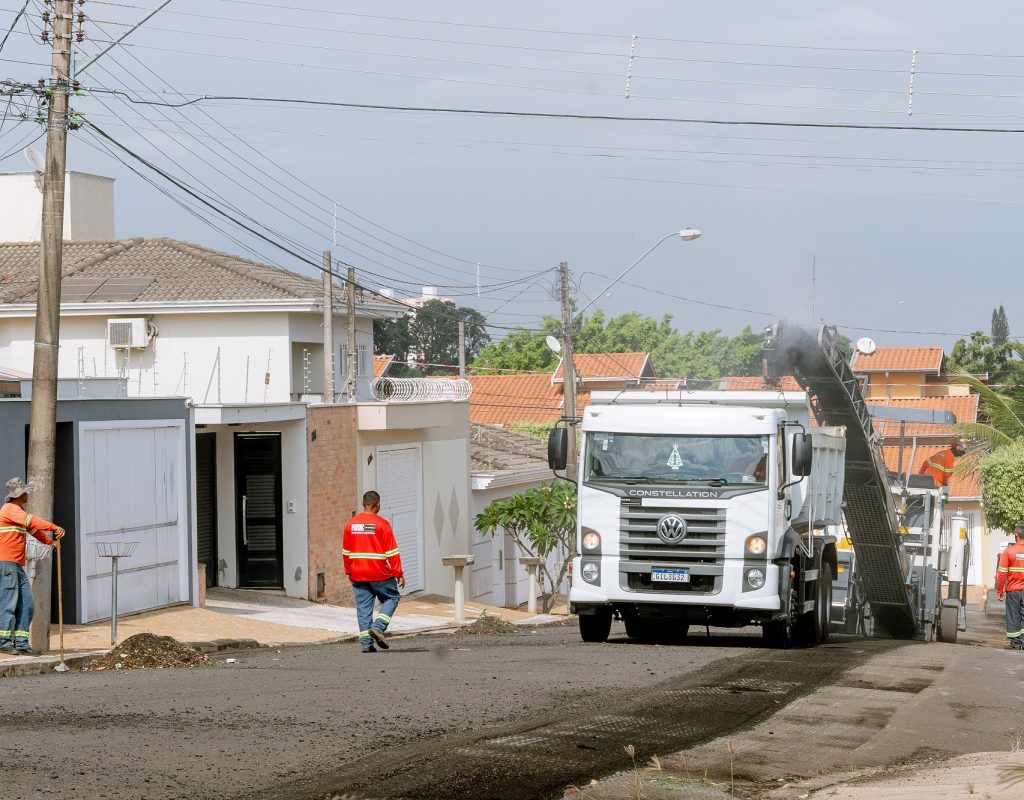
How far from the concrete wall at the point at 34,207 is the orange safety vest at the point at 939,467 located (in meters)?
22.5

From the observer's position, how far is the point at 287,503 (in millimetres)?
24375

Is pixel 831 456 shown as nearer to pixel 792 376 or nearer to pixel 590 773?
pixel 792 376

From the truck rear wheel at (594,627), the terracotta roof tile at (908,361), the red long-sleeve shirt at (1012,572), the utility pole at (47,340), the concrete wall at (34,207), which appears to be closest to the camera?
the utility pole at (47,340)

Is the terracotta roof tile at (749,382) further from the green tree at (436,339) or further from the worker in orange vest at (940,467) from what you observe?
the green tree at (436,339)

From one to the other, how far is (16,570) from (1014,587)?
13.9m

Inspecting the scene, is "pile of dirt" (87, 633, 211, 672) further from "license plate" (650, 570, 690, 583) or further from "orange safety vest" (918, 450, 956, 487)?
"orange safety vest" (918, 450, 956, 487)

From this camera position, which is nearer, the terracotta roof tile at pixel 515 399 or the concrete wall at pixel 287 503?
the concrete wall at pixel 287 503

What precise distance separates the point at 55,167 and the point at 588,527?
23.3 feet

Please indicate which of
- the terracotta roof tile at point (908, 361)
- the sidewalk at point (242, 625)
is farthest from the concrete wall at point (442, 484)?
the terracotta roof tile at point (908, 361)

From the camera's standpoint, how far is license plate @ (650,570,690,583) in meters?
15.4

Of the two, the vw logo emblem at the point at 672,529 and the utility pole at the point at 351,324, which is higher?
the utility pole at the point at 351,324

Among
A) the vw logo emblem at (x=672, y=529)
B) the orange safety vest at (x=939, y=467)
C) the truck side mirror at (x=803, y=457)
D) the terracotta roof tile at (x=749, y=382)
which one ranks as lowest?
the vw logo emblem at (x=672, y=529)

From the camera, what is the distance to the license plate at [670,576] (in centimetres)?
1535

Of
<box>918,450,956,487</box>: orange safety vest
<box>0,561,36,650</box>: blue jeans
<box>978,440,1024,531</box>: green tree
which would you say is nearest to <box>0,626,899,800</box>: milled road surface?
<box>0,561,36,650</box>: blue jeans
